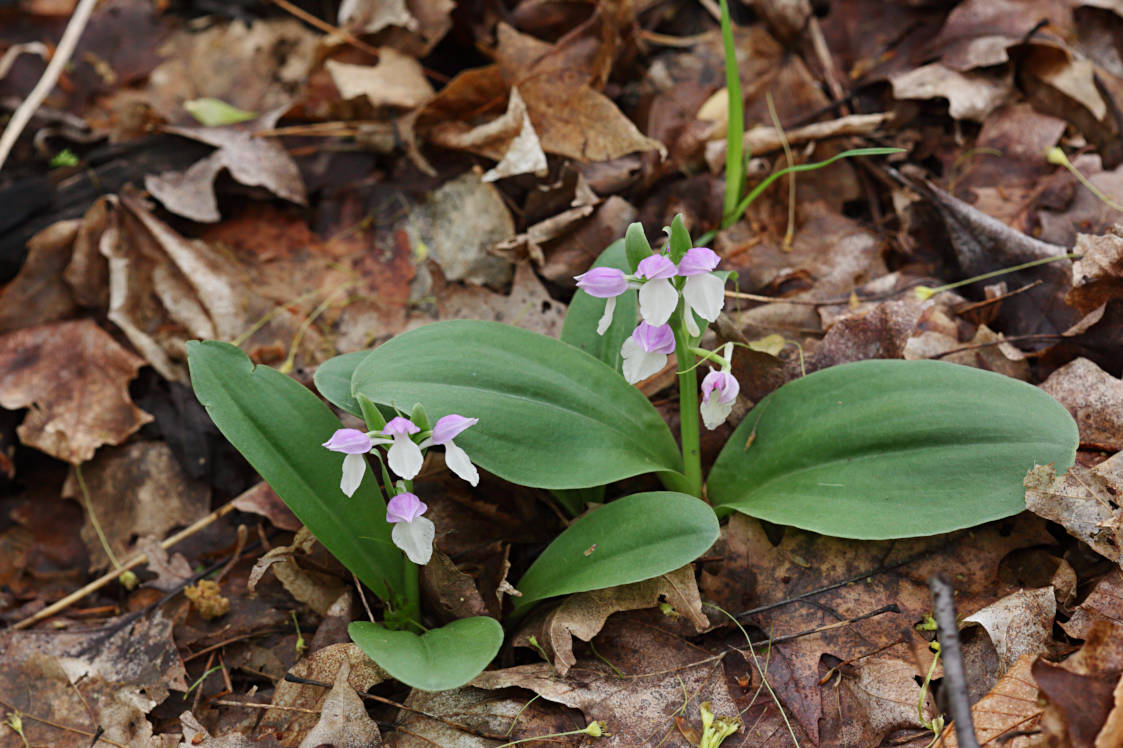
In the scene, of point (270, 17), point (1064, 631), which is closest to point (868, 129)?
point (1064, 631)

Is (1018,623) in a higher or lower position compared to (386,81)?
lower

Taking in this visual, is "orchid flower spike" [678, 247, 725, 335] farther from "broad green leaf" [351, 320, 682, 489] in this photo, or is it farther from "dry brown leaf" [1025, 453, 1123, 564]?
"dry brown leaf" [1025, 453, 1123, 564]

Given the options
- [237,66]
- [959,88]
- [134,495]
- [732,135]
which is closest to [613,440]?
[732,135]

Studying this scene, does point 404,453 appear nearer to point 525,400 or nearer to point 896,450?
point 525,400

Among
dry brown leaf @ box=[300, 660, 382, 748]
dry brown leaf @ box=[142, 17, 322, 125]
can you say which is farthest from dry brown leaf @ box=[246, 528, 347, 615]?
dry brown leaf @ box=[142, 17, 322, 125]

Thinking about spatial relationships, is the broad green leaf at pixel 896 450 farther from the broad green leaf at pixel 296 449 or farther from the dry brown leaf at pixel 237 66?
the dry brown leaf at pixel 237 66

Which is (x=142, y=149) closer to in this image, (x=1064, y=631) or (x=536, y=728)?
(x=536, y=728)

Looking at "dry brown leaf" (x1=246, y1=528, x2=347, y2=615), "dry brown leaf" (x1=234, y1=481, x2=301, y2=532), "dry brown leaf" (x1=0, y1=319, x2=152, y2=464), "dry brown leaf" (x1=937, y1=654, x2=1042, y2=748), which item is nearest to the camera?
"dry brown leaf" (x1=937, y1=654, x2=1042, y2=748)
